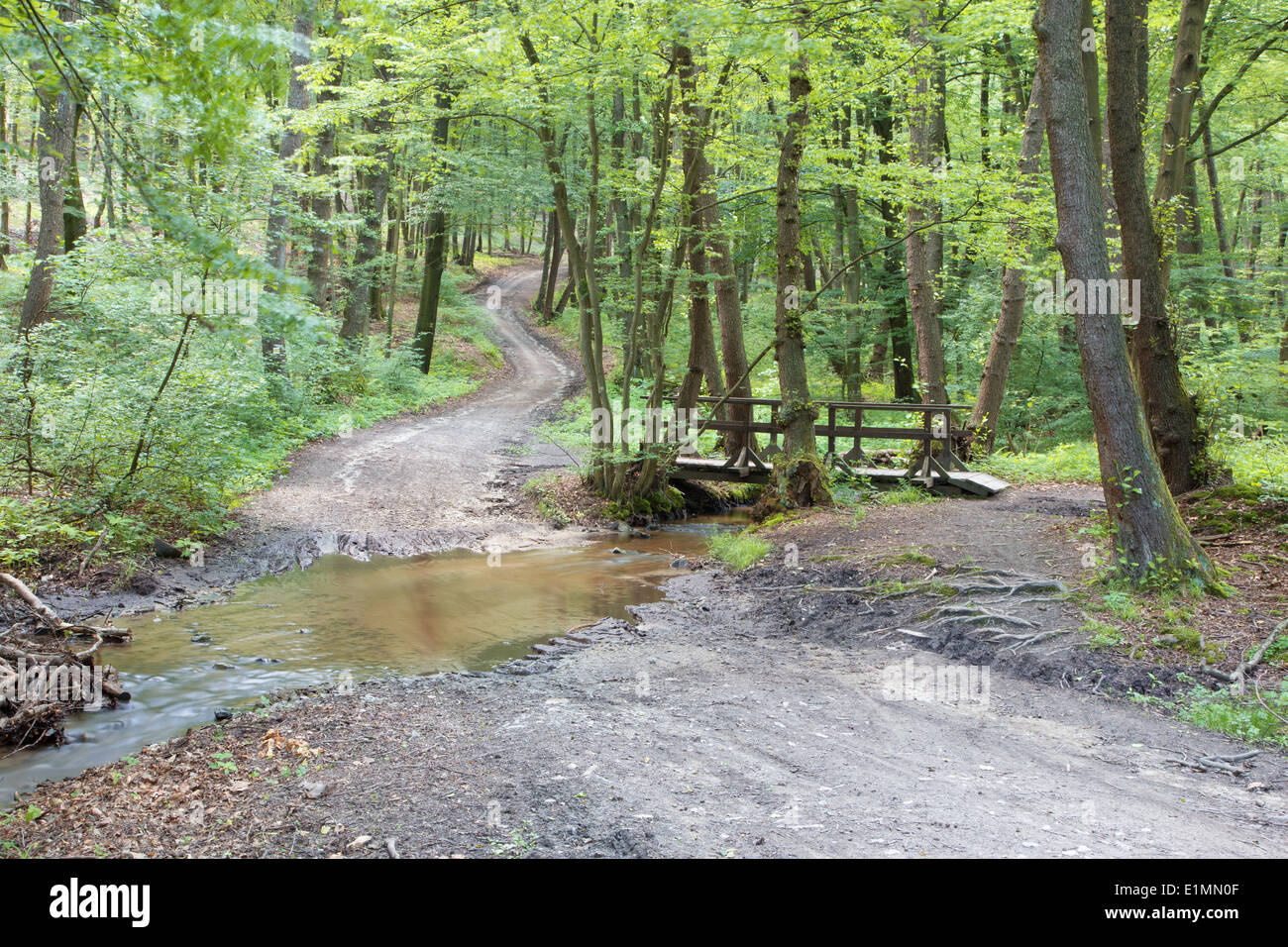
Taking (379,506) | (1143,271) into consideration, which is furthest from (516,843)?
(379,506)

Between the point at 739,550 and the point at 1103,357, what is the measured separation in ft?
16.8

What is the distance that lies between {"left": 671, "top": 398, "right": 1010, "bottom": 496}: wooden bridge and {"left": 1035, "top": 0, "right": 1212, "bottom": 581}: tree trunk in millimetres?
5456

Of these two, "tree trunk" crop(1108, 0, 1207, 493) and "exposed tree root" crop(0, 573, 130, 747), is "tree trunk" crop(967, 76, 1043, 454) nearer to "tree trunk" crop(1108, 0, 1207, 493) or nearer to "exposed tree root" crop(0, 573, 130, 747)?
"tree trunk" crop(1108, 0, 1207, 493)

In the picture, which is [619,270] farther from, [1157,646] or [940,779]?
[940,779]

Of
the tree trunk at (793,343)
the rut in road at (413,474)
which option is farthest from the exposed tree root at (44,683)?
the tree trunk at (793,343)

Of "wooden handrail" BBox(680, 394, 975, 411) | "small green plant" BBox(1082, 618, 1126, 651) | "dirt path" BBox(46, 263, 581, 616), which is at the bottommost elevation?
"small green plant" BBox(1082, 618, 1126, 651)

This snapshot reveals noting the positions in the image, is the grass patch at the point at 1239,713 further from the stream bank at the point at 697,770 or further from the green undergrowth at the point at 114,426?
the green undergrowth at the point at 114,426

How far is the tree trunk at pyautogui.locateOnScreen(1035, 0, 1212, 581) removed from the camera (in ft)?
24.3

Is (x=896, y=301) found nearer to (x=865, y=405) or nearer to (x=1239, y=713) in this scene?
(x=865, y=405)

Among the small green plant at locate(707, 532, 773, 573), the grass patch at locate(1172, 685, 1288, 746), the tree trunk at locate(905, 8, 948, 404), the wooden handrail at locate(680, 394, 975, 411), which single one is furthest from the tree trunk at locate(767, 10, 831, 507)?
the grass patch at locate(1172, 685, 1288, 746)

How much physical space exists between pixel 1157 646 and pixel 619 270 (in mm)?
14564

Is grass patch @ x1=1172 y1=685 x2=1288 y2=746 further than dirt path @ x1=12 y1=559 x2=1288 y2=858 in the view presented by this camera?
Yes
